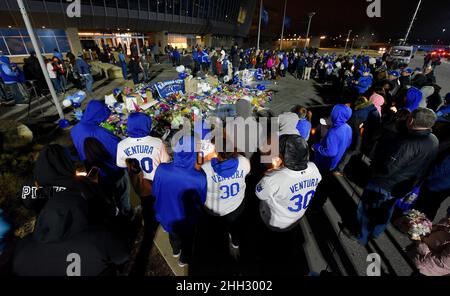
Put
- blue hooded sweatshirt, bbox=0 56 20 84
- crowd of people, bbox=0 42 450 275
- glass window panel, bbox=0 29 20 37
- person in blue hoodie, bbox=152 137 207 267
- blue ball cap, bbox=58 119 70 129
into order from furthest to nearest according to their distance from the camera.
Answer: glass window panel, bbox=0 29 20 37 → blue hooded sweatshirt, bbox=0 56 20 84 → blue ball cap, bbox=58 119 70 129 → person in blue hoodie, bbox=152 137 207 267 → crowd of people, bbox=0 42 450 275

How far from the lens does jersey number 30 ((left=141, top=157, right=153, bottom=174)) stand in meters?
3.22

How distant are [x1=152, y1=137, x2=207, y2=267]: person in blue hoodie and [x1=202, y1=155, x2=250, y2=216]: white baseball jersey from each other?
0.40 ft

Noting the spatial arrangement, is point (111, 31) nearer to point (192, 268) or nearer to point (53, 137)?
point (53, 137)

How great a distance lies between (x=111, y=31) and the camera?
99.5 feet

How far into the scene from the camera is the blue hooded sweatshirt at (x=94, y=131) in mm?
3408

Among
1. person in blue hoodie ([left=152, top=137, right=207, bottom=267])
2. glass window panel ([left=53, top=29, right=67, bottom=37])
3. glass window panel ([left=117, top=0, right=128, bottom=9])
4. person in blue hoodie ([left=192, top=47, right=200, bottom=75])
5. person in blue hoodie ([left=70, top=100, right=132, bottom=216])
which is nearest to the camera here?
person in blue hoodie ([left=152, top=137, right=207, bottom=267])

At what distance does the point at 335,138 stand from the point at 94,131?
4373 mm

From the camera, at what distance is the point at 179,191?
8.24ft

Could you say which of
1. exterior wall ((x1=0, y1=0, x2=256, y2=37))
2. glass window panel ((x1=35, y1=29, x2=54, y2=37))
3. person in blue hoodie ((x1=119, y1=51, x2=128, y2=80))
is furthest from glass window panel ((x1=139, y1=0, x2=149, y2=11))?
person in blue hoodie ((x1=119, y1=51, x2=128, y2=80))

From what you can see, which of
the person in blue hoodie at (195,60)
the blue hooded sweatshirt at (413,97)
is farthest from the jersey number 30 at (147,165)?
the person in blue hoodie at (195,60)

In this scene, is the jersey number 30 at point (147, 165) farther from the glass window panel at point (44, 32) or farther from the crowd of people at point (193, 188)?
the glass window panel at point (44, 32)

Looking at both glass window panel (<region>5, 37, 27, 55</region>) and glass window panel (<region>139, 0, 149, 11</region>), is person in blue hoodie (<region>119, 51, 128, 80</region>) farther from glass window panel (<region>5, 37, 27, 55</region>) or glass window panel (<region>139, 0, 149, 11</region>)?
glass window panel (<region>139, 0, 149, 11</region>)

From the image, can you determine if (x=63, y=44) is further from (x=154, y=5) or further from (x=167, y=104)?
(x=167, y=104)

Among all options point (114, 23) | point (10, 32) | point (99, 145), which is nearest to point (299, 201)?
point (99, 145)
